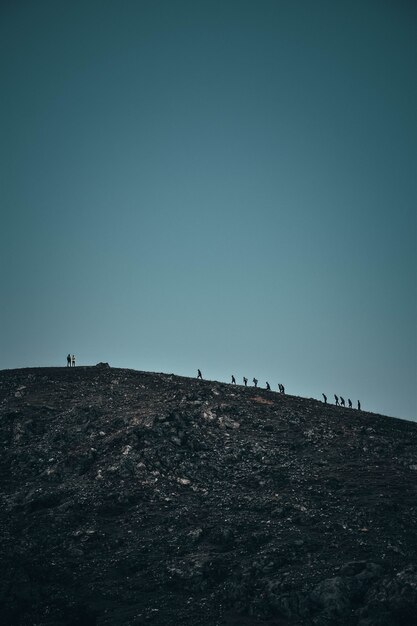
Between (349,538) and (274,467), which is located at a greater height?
(274,467)

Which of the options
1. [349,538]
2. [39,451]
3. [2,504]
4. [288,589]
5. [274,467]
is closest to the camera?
[288,589]

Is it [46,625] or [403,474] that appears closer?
[46,625]

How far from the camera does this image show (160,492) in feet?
140

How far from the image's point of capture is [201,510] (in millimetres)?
40000

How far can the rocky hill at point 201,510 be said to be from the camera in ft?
95.2

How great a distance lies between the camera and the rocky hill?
1143 inches

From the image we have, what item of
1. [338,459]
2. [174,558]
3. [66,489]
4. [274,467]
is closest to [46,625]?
[174,558]

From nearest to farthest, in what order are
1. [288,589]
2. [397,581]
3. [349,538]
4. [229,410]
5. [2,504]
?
1. [397,581]
2. [288,589]
3. [349,538]
4. [2,504]
5. [229,410]

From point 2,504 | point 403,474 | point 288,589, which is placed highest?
point 2,504

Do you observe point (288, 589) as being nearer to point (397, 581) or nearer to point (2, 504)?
point (397, 581)

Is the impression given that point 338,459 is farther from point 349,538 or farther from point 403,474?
point 349,538

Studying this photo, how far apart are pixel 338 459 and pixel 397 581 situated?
19.7 metres

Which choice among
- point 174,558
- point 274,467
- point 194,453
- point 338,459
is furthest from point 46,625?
point 338,459

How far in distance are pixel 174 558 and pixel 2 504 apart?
19.3 meters
